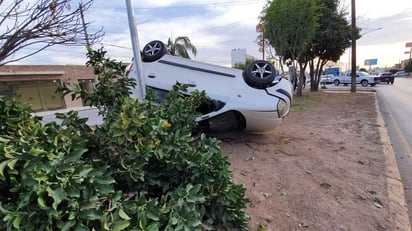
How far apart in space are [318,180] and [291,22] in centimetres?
1113

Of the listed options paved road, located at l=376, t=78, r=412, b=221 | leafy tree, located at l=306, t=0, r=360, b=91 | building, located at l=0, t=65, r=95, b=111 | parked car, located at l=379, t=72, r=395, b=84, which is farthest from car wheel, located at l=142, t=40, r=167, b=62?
parked car, located at l=379, t=72, r=395, b=84

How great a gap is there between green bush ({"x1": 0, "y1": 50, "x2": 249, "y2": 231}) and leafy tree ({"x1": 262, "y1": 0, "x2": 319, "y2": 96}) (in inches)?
467

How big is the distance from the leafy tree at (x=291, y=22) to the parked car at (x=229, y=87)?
9.02 meters

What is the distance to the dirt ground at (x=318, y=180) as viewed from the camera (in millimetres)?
2590

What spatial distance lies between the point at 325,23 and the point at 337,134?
43.1 ft

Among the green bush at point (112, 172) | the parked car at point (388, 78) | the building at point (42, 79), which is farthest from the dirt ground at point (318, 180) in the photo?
the parked car at point (388, 78)

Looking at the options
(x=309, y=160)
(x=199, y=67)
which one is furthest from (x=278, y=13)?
(x=309, y=160)

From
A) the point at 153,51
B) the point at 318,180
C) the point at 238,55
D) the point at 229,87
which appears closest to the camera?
the point at 318,180

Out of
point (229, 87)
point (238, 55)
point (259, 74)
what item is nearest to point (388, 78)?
point (238, 55)

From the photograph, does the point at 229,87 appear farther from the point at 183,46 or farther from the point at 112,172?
the point at 183,46

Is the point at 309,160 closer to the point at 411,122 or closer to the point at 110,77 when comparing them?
the point at 110,77

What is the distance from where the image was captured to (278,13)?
12.7 metres

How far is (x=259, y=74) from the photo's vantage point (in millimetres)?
4637

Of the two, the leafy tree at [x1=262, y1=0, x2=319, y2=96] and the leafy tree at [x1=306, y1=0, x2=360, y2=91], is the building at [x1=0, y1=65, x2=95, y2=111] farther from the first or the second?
the leafy tree at [x1=306, y1=0, x2=360, y2=91]
